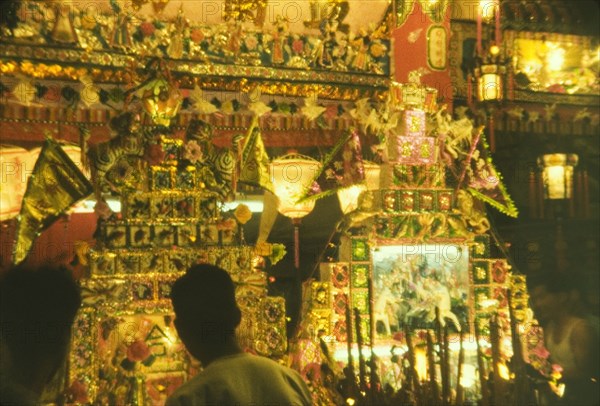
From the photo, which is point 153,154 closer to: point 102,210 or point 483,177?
point 102,210

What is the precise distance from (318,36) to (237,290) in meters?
2.94

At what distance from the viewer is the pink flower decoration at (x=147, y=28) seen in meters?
5.52

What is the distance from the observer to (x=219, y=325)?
1946 millimetres

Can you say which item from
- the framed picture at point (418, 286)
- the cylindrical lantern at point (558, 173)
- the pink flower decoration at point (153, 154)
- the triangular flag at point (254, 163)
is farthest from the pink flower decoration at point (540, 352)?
the pink flower decoration at point (153, 154)

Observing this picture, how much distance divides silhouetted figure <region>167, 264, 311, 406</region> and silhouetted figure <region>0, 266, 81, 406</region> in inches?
12.7

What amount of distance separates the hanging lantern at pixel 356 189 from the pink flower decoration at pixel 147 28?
205cm

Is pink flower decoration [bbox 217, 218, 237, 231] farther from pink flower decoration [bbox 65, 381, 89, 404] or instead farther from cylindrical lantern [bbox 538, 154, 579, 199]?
cylindrical lantern [bbox 538, 154, 579, 199]

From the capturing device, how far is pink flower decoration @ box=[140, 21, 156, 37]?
18.1ft

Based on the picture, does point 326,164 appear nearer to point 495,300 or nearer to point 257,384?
point 495,300

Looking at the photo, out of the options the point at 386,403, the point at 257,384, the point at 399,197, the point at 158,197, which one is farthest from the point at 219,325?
the point at 399,197

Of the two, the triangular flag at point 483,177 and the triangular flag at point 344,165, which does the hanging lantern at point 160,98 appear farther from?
the triangular flag at point 483,177

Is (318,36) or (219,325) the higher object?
(318,36)

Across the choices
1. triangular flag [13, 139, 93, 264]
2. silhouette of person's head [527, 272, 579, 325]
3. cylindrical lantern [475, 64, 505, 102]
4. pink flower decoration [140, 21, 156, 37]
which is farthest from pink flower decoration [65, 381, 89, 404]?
cylindrical lantern [475, 64, 505, 102]

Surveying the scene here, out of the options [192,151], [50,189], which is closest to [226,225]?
[192,151]
